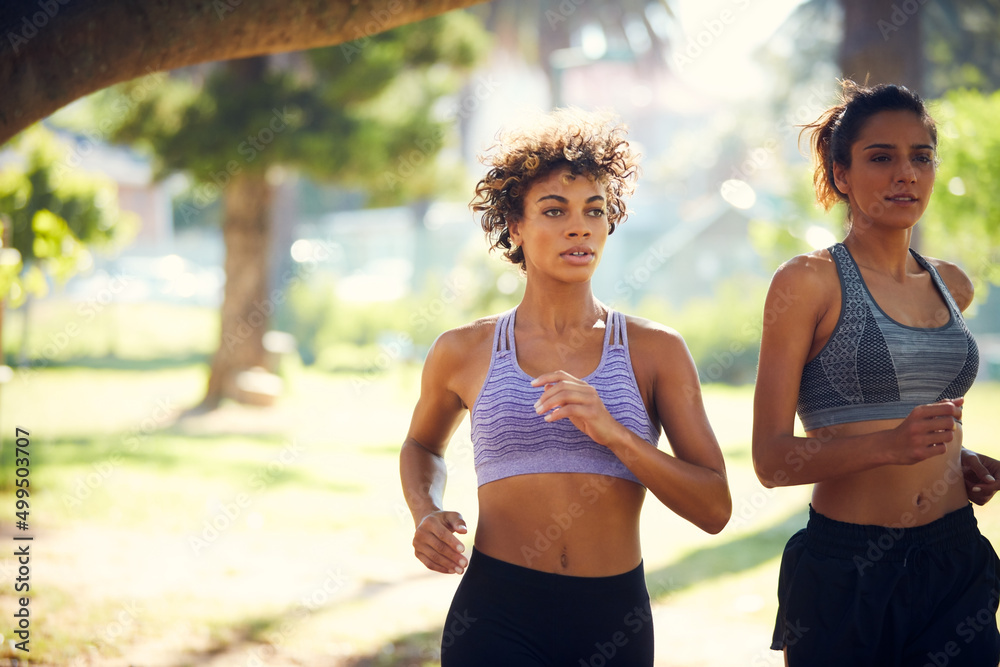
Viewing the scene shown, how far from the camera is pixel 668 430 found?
243 centimetres

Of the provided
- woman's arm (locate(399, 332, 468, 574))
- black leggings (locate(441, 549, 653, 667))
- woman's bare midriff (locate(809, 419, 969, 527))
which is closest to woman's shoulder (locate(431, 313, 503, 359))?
woman's arm (locate(399, 332, 468, 574))

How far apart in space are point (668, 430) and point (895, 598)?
0.72 meters

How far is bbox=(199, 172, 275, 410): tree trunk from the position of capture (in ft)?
44.1

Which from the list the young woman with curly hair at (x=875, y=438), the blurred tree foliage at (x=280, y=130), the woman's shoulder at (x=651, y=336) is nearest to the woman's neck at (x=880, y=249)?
the young woman with curly hair at (x=875, y=438)

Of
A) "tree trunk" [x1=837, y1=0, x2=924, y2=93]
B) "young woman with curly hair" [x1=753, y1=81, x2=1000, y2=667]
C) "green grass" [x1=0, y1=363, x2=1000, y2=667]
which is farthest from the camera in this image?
"tree trunk" [x1=837, y1=0, x2=924, y2=93]

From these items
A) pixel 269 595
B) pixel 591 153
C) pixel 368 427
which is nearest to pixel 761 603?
pixel 269 595

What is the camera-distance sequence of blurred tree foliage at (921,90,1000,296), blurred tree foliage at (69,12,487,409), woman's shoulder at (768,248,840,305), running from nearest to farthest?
woman's shoulder at (768,248,840,305) → blurred tree foliage at (921,90,1000,296) → blurred tree foliage at (69,12,487,409)

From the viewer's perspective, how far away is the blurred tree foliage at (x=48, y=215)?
6.74m

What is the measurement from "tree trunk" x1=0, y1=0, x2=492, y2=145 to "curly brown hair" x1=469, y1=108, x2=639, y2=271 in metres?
1.02

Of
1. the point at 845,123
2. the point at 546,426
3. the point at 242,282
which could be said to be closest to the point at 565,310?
the point at 546,426

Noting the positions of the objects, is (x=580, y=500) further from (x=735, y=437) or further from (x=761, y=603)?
(x=735, y=437)

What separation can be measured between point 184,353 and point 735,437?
16.1 m

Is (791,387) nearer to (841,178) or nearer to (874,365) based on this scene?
(874,365)

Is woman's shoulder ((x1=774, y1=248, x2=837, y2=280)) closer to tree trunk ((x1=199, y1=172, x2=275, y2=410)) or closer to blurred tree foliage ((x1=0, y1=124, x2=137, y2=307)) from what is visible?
blurred tree foliage ((x1=0, y1=124, x2=137, y2=307))
